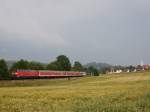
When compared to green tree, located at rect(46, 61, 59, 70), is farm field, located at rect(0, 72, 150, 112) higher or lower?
lower

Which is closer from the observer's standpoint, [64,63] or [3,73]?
[3,73]

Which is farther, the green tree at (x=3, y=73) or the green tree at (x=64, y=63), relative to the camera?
the green tree at (x=64, y=63)

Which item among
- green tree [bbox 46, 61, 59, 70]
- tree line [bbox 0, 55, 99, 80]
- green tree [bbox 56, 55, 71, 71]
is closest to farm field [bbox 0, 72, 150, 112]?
tree line [bbox 0, 55, 99, 80]

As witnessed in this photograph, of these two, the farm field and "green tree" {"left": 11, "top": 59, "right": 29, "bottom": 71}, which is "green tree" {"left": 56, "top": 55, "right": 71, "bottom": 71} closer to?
"green tree" {"left": 11, "top": 59, "right": 29, "bottom": 71}

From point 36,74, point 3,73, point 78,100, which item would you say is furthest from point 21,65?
point 78,100

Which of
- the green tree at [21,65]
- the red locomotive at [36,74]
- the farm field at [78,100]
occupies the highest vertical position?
the green tree at [21,65]

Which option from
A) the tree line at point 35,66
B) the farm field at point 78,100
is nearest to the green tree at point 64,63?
the tree line at point 35,66

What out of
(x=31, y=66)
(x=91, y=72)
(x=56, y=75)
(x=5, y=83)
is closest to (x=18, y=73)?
(x=5, y=83)

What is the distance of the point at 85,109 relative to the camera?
810 inches

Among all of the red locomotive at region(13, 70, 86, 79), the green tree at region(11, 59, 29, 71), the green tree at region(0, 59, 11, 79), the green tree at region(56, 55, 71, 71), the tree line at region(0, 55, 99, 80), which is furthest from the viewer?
the green tree at region(56, 55, 71, 71)

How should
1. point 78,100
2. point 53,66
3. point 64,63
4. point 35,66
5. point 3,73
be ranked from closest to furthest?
point 78,100 → point 3,73 → point 35,66 → point 53,66 → point 64,63

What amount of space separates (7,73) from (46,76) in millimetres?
12016

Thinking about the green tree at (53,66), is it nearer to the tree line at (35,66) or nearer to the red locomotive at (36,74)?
the tree line at (35,66)

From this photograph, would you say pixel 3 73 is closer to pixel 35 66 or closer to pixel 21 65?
pixel 21 65
